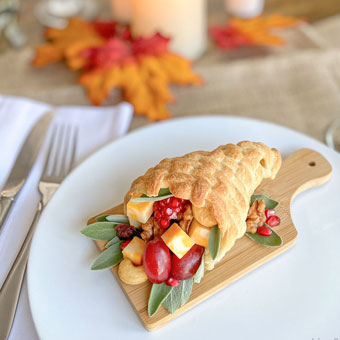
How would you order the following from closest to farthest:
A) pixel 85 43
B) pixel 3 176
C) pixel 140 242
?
pixel 140 242, pixel 3 176, pixel 85 43

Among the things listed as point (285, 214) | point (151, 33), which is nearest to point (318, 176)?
point (285, 214)

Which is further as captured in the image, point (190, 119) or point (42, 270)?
point (190, 119)

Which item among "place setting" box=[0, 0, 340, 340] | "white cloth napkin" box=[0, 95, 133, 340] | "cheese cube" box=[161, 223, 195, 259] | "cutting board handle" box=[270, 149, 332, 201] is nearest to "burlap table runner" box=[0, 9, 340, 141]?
"place setting" box=[0, 0, 340, 340]

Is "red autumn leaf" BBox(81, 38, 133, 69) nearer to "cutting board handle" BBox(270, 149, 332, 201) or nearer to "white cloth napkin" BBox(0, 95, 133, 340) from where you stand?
"white cloth napkin" BBox(0, 95, 133, 340)

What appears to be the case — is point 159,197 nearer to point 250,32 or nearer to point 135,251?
point 135,251

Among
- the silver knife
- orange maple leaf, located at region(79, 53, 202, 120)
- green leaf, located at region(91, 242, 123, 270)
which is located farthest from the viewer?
orange maple leaf, located at region(79, 53, 202, 120)

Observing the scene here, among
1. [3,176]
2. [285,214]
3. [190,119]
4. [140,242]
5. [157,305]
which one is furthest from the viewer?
[190,119]

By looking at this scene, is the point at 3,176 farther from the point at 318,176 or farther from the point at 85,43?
the point at 318,176
